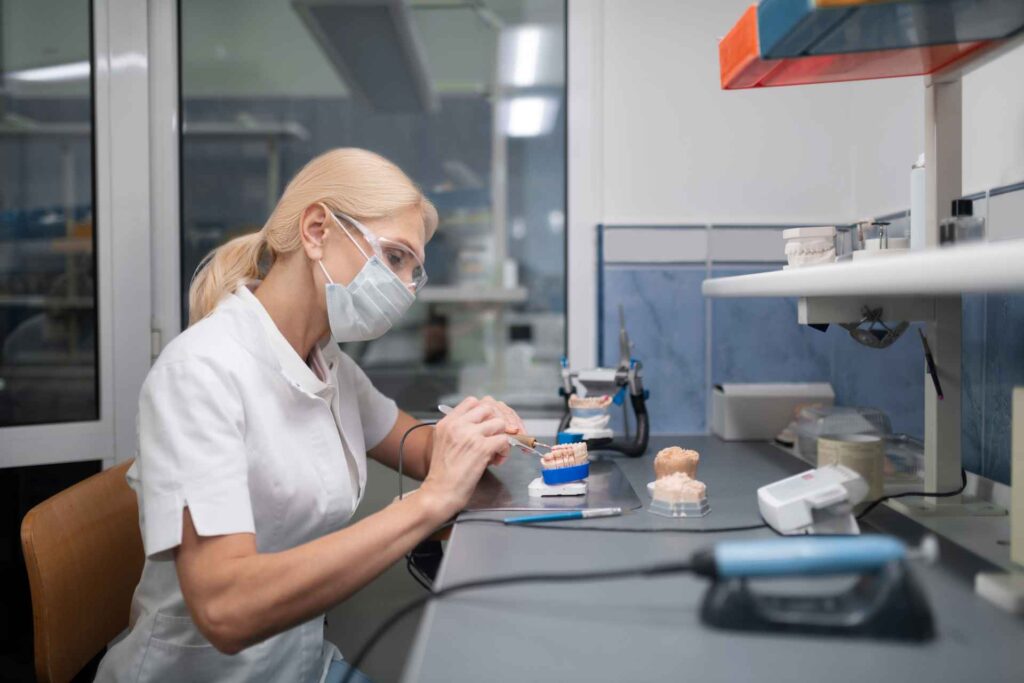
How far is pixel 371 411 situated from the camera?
1.55 metres

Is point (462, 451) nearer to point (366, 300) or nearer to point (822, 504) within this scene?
point (366, 300)

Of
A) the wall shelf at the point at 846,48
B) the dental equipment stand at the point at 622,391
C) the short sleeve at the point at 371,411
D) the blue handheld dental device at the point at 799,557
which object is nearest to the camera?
the blue handheld dental device at the point at 799,557

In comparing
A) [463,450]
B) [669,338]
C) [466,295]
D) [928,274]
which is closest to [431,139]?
[466,295]

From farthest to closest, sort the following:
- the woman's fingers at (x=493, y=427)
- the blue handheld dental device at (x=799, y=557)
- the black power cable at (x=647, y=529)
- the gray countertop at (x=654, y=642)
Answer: the woman's fingers at (x=493, y=427) → the black power cable at (x=647, y=529) → the gray countertop at (x=654, y=642) → the blue handheld dental device at (x=799, y=557)

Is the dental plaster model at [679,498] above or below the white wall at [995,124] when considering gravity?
below

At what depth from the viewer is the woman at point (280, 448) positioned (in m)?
0.96

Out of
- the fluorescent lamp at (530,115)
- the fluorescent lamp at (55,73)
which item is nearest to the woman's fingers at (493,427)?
the fluorescent lamp at (530,115)

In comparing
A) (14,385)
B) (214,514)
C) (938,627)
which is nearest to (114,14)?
(14,385)

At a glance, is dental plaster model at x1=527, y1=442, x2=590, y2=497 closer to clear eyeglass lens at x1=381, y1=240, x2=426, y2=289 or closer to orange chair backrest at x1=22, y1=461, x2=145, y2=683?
clear eyeglass lens at x1=381, y1=240, x2=426, y2=289

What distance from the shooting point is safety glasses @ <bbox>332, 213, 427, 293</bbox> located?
123 centimetres

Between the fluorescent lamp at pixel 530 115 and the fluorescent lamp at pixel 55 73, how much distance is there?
1.07 m

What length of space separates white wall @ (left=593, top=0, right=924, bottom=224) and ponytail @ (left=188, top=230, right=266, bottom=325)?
97cm

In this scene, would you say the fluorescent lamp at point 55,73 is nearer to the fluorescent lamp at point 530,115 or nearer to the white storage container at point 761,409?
the fluorescent lamp at point 530,115

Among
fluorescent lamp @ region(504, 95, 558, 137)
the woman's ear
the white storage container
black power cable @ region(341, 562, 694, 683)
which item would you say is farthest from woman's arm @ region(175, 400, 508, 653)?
fluorescent lamp @ region(504, 95, 558, 137)
